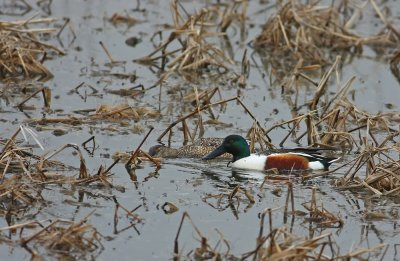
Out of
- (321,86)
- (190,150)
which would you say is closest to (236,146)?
(190,150)

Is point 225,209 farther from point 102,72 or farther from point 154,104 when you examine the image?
point 102,72

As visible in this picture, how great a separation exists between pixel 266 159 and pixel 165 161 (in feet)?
3.41

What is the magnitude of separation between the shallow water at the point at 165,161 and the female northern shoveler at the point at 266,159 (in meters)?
0.18

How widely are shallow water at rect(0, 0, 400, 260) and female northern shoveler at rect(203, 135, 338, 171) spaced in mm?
177

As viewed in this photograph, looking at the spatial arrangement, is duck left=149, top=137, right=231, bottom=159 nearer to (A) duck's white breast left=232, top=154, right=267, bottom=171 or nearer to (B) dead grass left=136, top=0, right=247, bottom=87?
(A) duck's white breast left=232, top=154, right=267, bottom=171

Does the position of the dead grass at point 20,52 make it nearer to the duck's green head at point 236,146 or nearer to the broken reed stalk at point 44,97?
the broken reed stalk at point 44,97

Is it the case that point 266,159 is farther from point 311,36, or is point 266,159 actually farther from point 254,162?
point 311,36

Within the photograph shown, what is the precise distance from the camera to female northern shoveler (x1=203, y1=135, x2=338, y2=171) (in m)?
11.5

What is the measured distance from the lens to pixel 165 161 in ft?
37.5

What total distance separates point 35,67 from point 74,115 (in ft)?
6.33

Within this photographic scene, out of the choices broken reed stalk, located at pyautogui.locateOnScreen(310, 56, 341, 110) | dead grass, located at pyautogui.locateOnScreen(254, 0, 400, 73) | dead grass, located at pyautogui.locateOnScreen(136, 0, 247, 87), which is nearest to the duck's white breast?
broken reed stalk, located at pyautogui.locateOnScreen(310, 56, 341, 110)

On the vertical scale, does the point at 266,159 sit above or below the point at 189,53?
below

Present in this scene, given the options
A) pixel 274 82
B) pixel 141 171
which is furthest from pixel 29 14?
pixel 141 171

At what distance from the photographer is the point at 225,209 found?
9.55 m
